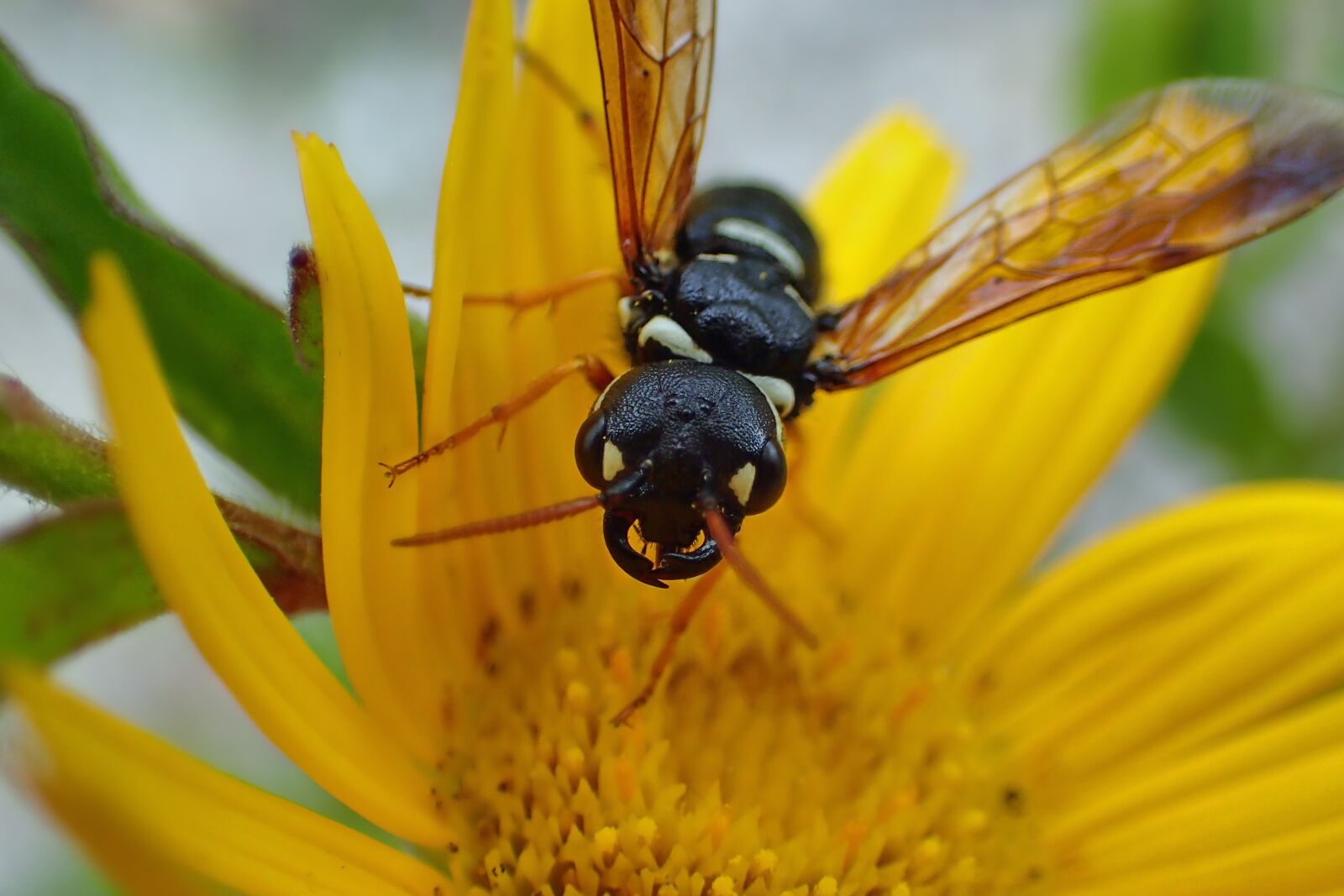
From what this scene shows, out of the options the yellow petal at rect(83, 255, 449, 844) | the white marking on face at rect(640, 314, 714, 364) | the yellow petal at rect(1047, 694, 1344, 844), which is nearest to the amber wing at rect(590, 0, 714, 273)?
the white marking on face at rect(640, 314, 714, 364)

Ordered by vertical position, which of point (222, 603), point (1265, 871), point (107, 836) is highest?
point (1265, 871)

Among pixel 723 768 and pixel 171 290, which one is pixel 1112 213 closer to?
pixel 723 768

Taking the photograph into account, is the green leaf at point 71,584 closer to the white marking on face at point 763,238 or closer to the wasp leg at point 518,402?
the wasp leg at point 518,402

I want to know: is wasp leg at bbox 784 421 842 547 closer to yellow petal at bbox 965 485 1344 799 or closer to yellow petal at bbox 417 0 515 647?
yellow petal at bbox 965 485 1344 799

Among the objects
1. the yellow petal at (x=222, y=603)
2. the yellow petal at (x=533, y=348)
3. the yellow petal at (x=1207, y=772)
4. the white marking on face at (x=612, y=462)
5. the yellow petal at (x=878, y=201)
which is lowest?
the yellow petal at (x=222, y=603)

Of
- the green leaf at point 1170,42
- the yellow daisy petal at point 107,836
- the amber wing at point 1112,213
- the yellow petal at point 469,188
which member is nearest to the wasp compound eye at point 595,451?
the yellow petal at point 469,188

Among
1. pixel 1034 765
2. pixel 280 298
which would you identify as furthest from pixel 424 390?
pixel 1034 765

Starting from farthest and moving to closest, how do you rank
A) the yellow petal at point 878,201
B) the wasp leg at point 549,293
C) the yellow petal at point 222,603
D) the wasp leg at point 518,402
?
the yellow petal at point 878,201
the wasp leg at point 549,293
the wasp leg at point 518,402
the yellow petal at point 222,603

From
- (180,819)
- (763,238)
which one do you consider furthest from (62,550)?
(763,238)
